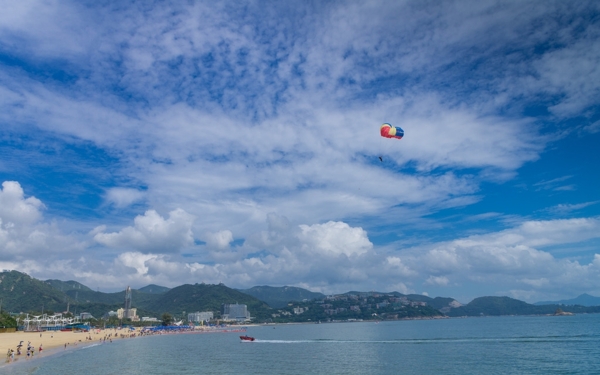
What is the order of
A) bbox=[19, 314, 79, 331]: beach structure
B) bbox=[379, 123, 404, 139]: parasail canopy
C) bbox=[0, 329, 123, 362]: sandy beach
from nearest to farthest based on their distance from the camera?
bbox=[379, 123, 404, 139]: parasail canopy, bbox=[0, 329, 123, 362]: sandy beach, bbox=[19, 314, 79, 331]: beach structure

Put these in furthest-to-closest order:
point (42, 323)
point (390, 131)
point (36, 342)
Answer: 1. point (42, 323)
2. point (36, 342)
3. point (390, 131)

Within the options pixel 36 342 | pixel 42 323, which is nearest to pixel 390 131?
pixel 36 342

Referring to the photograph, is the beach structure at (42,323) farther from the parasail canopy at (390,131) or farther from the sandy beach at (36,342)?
the parasail canopy at (390,131)

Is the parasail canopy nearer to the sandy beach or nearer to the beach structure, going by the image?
the sandy beach

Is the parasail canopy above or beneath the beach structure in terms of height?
above

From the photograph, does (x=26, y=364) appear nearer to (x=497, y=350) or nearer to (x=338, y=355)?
(x=338, y=355)

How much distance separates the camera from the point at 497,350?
72875 millimetres

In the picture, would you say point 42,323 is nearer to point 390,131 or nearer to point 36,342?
point 36,342

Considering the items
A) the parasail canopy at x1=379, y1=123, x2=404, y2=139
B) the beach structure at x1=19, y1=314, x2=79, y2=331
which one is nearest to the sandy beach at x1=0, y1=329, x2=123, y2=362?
the beach structure at x1=19, y1=314, x2=79, y2=331

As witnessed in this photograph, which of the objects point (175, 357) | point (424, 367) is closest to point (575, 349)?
point (424, 367)

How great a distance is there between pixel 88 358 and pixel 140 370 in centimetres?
1922

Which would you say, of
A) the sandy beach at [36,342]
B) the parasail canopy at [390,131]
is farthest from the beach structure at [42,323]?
the parasail canopy at [390,131]

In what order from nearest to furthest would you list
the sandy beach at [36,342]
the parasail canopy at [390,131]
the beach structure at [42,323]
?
1. the parasail canopy at [390,131]
2. the sandy beach at [36,342]
3. the beach structure at [42,323]

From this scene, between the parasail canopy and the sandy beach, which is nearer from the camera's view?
the parasail canopy
